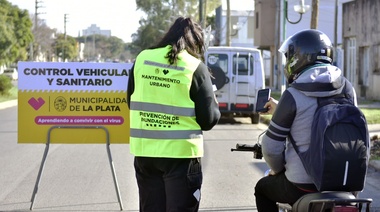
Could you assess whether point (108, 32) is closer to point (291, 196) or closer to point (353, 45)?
point (353, 45)

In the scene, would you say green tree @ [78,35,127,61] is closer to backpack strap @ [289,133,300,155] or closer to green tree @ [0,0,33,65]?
green tree @ [0,0,33,65]

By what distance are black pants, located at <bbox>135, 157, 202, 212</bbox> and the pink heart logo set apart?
3.09 metres

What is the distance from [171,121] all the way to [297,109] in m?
0.92

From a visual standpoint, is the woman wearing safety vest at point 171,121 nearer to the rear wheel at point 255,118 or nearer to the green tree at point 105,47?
the rear wheel at point 255,118

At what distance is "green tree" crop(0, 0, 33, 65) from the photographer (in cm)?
4912

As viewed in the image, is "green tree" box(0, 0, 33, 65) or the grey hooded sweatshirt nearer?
the grey hooded sweatshirt

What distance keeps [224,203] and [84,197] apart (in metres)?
1.81

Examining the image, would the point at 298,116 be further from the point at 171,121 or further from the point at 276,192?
the point at 171,121

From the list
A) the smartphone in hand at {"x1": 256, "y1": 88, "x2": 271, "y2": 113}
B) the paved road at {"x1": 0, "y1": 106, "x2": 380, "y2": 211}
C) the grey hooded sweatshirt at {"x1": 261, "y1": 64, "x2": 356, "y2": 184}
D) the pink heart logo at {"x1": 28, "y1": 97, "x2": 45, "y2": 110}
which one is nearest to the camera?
the grey hooded sweatshirt at {"x1": 261, "y1": 64, "x2": 356, "y2": 184}

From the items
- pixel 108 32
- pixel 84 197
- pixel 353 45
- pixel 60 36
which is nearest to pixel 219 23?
pixel 353 45

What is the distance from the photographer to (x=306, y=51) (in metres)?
4.34

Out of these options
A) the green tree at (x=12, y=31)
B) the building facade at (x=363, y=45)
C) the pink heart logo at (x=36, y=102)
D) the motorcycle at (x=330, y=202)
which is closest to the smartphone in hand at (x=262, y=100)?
the motorcycle at (x=330, y=202)

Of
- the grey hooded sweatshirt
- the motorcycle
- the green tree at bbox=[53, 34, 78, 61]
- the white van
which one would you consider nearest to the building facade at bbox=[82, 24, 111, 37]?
the green tree at bbox=[53, 34, 78, 61]

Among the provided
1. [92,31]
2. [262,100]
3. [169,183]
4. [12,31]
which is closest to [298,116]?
[262,100]
